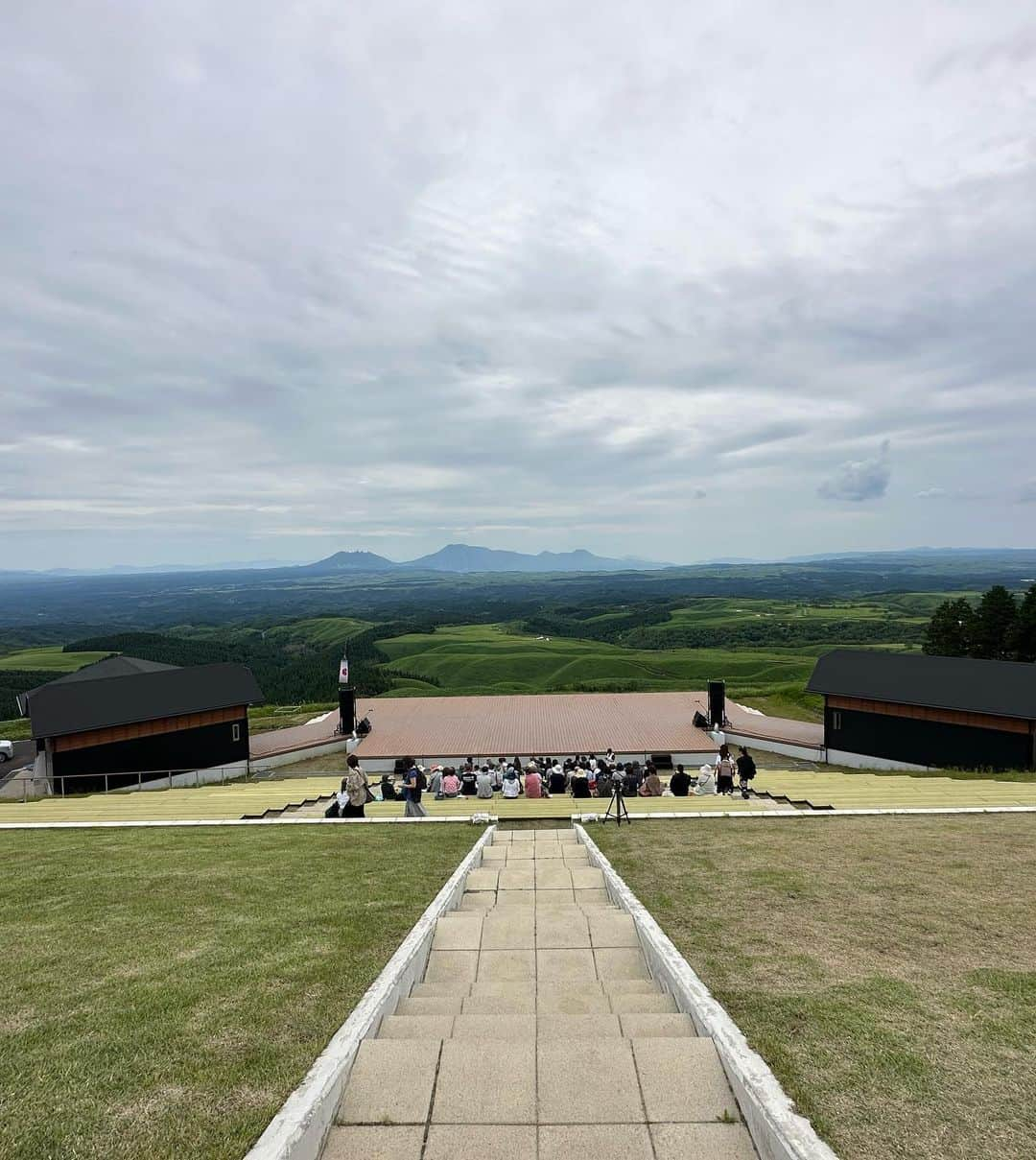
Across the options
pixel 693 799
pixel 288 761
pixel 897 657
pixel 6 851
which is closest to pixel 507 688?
pixel 288 761

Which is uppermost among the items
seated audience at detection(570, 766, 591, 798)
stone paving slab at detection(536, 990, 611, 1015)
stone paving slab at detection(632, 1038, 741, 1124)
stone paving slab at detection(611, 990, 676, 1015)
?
stone paving slab at detection(632, 1038, 741, 1124)

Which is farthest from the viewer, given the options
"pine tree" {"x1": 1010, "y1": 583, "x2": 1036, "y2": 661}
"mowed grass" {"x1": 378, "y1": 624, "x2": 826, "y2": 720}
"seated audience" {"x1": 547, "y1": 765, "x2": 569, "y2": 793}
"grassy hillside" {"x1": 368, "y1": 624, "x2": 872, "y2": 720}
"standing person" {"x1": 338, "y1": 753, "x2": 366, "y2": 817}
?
"grassy hillside" {"x1": 368, "y1": 624, "x2": 872, "y2": 720}

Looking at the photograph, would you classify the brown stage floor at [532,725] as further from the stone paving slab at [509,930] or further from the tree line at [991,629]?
the tree line at [991,629]

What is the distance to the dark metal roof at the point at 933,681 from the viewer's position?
74.0 ft

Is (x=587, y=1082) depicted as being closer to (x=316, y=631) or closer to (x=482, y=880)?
(x=482, y=880)

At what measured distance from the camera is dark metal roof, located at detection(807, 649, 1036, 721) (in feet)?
74.0

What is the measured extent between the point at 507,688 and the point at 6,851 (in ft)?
173

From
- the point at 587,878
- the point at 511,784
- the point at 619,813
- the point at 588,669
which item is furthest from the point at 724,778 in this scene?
the point at 588,669

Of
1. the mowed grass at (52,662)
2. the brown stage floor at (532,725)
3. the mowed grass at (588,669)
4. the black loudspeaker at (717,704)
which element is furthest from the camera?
the mowed grass at (52,662)

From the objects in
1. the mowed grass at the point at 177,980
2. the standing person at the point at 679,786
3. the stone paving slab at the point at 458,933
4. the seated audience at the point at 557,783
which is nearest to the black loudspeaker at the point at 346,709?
the seated audience at the point at 557,783

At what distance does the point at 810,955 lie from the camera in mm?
5762

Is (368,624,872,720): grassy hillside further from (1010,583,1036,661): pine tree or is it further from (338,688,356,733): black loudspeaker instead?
(338,688,356,733): black loudspeaker

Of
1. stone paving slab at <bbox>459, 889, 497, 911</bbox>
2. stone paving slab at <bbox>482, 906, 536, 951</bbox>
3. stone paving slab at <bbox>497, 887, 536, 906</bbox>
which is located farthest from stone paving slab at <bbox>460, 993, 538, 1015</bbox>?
stone paving slab at <bbox>497, 887, 536, 906</bbox>

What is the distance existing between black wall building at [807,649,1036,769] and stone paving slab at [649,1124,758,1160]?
24233 mm
